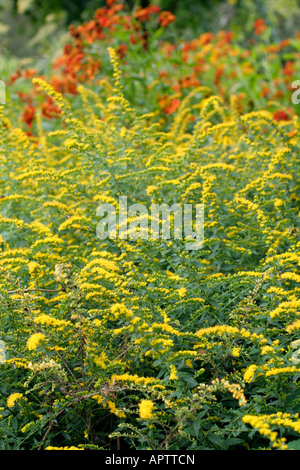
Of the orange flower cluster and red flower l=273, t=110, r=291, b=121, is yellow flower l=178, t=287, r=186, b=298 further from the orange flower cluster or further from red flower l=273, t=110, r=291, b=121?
red flower l=273, t=110, r=291, b=121

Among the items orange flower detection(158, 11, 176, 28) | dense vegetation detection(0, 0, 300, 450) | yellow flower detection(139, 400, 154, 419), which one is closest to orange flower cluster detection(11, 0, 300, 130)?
orange flower detection(158, 11, 176, 28)

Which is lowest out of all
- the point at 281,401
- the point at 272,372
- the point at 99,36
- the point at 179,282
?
the point at 281,401

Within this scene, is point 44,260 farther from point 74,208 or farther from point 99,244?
point 74,208

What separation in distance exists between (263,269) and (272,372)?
0.56 metres

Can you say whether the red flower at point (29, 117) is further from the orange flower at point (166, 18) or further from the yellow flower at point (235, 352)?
the yellow flower at point (235, 352)

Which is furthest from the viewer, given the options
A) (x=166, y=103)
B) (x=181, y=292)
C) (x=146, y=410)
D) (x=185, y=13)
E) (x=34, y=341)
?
(x=185, y=13)

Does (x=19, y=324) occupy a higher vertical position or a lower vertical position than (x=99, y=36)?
lower

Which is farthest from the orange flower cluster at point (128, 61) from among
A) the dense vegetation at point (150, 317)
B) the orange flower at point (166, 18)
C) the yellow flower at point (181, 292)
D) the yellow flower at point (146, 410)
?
the yellow flower at point (146, 410)

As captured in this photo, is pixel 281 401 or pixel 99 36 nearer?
pixel 281 401

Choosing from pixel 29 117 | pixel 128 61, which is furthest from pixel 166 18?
pixel 29 117

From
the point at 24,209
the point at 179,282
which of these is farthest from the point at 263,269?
the point at 24,209

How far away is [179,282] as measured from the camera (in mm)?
2100

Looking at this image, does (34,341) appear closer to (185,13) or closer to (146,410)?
(146,410)

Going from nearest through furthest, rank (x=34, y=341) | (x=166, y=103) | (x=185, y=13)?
(x=34, y=341), (x=166, y=103), (x=185, y=13)
